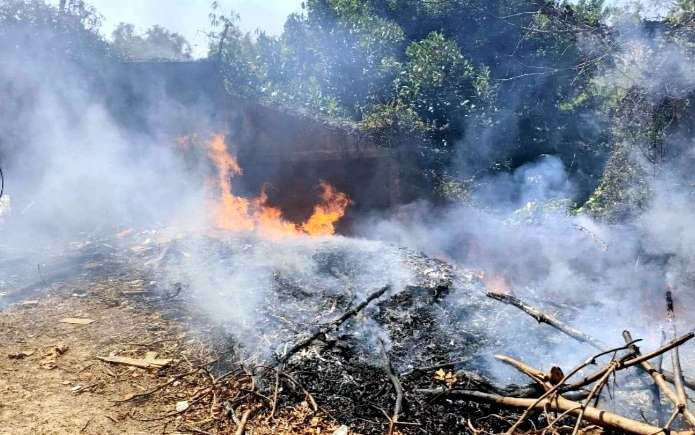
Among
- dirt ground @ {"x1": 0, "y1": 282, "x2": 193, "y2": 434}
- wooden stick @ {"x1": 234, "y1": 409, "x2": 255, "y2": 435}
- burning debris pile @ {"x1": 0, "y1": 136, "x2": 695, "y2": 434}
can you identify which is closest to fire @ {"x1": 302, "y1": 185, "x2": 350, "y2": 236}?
burning debris pile @ {"x1": 0, "y1": 136, "x2": 695, "y2": 434}

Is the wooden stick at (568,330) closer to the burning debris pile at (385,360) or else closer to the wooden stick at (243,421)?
the burning debris pile at (385,360)

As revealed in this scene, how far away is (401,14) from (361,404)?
16099 mm

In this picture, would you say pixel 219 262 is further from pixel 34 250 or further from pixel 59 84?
pixel 59 84

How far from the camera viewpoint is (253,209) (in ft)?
43.3

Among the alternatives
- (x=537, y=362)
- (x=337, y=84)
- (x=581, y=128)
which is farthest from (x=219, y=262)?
(x=581, y=128)

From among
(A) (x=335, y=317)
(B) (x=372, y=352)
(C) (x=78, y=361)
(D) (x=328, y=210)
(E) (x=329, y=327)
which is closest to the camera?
(C) (x=78, y=361)

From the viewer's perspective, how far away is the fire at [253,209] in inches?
479

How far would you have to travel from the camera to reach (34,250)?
9672 mm

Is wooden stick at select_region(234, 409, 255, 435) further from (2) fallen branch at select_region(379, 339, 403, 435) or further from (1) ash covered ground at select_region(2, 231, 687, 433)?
(2) fallen branch at select_region(379, 339, 403, 435)

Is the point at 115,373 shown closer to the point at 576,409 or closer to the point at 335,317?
the point at 335,317

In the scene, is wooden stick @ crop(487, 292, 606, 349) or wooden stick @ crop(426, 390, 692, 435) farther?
wooden stick @ crop(487, 292, 606, 349)

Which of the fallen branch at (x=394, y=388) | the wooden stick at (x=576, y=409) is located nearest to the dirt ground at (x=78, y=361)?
the fallen branch at (x=394, y=388)

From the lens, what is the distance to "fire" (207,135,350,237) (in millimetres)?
12164

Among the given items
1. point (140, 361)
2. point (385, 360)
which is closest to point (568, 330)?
point (385, 360)
